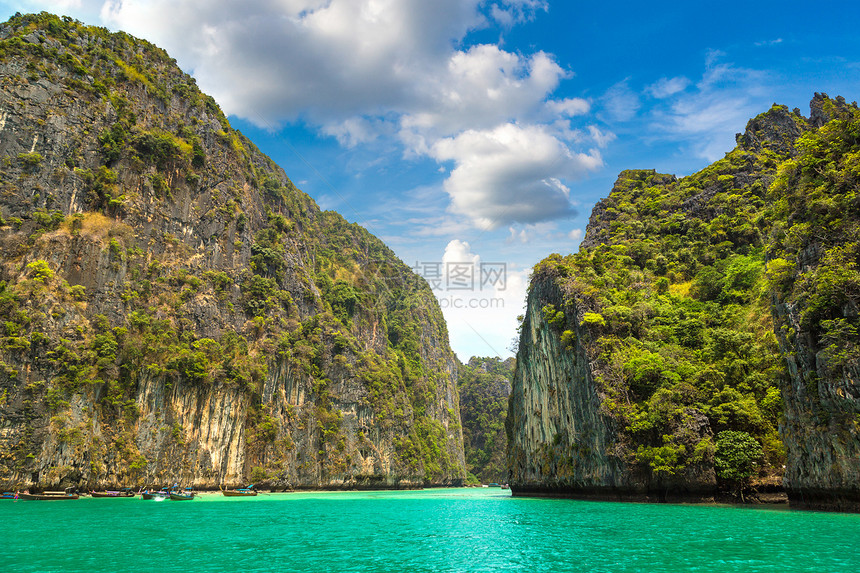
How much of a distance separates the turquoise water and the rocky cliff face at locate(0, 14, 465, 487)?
55.9 feet

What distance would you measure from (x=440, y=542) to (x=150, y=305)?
42310 mm

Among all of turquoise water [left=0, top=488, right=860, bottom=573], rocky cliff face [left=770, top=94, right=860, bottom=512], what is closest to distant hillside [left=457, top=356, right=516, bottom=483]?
rocky cliff face [left=770, top=94, right=860, bottom=512]

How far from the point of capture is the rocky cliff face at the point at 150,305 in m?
39.4

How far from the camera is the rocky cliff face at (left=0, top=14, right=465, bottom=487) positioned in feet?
129

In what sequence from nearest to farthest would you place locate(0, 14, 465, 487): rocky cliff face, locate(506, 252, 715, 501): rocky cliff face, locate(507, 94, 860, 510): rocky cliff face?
locate(507, 94, 860, 510): rocky cliff face
locate(506, 252, 715, 501): rocky cliff face
locate(0, 14, 465, 487): rocky cliff face

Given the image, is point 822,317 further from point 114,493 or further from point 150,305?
point 150,305

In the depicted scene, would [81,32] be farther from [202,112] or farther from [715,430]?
[715,430]

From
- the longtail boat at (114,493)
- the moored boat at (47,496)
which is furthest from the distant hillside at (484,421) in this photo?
the moored boat at (47,496)

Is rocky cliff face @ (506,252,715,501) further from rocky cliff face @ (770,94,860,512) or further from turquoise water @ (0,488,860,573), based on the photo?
rocky cliff face @ (770,94,860,512)

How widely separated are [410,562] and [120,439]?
3830 centimetres

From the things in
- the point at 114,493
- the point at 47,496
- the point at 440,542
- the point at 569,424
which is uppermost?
the point at 569,424

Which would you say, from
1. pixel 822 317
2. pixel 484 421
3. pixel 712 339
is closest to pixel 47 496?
pixel 712 339

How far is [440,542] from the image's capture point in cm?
1761

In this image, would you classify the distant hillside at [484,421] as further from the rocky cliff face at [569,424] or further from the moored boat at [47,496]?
the moored boat at [47,496]
